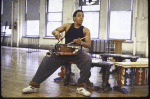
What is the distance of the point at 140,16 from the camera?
719 cm

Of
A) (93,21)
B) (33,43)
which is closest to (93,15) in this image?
(93,21)

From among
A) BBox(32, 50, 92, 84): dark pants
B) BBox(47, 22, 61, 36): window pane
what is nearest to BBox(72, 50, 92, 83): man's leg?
BBox(32, 50, 92, 84): dark pants

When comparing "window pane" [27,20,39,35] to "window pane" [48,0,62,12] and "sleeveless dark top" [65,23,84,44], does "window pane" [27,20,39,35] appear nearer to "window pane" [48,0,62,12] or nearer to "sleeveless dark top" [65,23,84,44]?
"window pane" [48,0,62,12]

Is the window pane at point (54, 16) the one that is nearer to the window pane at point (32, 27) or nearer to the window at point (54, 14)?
the window at point (54, 14)

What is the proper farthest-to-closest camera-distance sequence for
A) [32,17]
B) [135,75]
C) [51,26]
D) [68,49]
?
[32,17] < [51,26] < [135,75] < [68,49]

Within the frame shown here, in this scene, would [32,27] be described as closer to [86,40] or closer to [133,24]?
[133,24]

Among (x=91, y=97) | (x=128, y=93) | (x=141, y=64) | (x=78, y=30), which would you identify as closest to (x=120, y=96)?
(x=128, y=93)

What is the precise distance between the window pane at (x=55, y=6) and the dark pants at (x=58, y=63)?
7.18m

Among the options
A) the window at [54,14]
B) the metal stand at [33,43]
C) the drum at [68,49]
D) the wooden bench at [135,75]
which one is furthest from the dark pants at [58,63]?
the metal stand at [33,43]

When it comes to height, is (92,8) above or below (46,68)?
above

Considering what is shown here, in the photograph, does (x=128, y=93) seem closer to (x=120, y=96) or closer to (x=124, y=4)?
(x=120, y=96)

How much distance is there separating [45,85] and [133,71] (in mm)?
1308

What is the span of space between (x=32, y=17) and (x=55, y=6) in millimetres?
1616

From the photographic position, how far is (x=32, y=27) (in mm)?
10117
